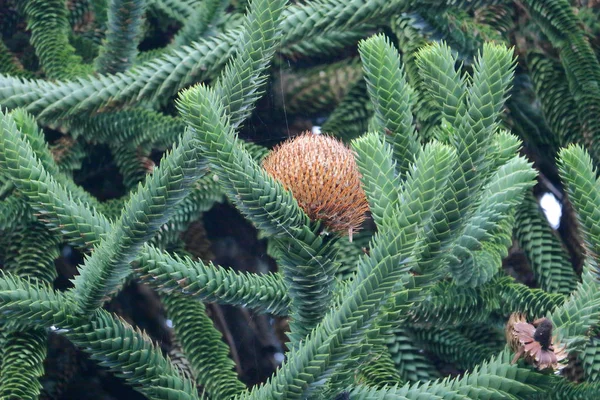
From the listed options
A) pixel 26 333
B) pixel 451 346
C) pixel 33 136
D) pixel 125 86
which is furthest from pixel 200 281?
pixel 451 346

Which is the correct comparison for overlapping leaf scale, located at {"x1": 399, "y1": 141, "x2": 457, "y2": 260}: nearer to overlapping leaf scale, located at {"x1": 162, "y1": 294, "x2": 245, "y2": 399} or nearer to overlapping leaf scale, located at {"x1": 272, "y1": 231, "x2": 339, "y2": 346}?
overlapping leaf scale, located at {"x1": 272, "y1": 231, "x2": 339, "y2": 346}

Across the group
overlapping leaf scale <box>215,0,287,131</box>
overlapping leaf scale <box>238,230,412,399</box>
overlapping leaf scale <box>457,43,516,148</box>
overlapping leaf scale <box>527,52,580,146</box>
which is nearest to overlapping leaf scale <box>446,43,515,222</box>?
overlapping leaf scale <box>457,43,516,148</box>

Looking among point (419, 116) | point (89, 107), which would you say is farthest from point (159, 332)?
point (419, 116)

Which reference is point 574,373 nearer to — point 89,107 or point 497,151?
point 497,151

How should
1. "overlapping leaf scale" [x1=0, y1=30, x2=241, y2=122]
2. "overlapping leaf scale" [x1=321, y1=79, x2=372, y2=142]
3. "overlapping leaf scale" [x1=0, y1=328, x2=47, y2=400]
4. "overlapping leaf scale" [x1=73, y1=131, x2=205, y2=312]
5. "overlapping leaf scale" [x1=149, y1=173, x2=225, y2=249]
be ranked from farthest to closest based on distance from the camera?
"overlapping leaf scale" [x1=321, y1=79, x2=372, y2=142] < "overlapping leaf scale" [x1=149, y1=173, x2=225, y2=249] < "overlapping leaf scale" [x1=0, y1=30, x2=241, y2=122] < "overlapping leaf scale" [x1=0, y1=328, x2=47, y2=400] < "overlapping leaf scale" [x1=73, y1=131, x2=205, y2=312]

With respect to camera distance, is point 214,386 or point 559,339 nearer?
point 559,339

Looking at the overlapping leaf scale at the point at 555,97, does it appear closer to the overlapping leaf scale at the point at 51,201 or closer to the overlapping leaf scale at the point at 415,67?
the overlapping leaf scale at the point at 415,67
